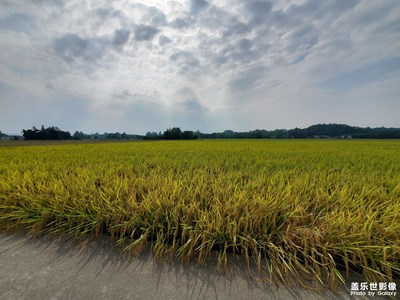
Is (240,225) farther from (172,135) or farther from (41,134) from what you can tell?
(41,134)

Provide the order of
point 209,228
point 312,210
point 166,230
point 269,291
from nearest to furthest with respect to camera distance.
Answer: point 269,291
point 209,228
point 166,230
point 312,210

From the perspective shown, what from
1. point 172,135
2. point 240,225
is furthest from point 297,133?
point 240,225

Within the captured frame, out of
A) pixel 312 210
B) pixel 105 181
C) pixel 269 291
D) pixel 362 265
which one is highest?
pixel 105 181

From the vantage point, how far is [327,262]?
5.81 ft

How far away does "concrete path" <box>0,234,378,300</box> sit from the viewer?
4.98 ft

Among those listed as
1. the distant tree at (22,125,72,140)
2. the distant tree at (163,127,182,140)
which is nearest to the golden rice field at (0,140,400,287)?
the distant tree at (163,127,182,140)

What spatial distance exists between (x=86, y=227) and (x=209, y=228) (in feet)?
5.32

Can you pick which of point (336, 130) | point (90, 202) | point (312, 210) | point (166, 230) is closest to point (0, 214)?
point (90, 202)

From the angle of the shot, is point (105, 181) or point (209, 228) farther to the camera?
point (105, 181)

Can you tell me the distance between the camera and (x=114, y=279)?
167 centimetres

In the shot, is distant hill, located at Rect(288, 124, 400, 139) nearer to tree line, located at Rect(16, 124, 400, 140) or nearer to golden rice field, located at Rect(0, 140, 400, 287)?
tree line, located at Rect(16, 124, 400, 140)

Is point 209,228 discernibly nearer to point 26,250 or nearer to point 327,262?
point 327,262

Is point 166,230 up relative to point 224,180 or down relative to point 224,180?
down

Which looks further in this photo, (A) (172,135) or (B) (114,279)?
(A) (172,135)
